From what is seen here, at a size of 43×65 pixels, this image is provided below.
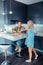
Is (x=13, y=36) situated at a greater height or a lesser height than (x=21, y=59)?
greater

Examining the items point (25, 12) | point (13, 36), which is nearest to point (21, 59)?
point (13, 36)

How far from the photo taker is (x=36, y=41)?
442 cm

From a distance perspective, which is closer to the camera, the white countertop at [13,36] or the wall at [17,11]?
the white countertop at [13,36]

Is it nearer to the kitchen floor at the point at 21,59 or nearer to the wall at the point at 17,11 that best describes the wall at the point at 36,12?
the wall at the point at 17,11

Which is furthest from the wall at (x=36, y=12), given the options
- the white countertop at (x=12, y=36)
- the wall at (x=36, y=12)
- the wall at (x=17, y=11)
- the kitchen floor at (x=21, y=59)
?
the kitchen floor at (x=21, y=59)

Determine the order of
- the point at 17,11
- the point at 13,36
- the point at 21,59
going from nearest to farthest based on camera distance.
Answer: the point at 13,36 → the point at 21,59 → the point at 17,11

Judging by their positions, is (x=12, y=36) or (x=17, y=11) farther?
(x=17, y=11)

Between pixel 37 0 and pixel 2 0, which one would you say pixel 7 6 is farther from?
pixel 37 0


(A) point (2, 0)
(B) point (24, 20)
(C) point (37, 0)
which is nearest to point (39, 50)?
(B) point (24, 20)

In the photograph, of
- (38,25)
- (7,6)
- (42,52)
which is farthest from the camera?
(42,52)

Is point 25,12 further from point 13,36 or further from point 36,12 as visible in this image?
point 13,36

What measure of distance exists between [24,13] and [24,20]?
0.22 meters

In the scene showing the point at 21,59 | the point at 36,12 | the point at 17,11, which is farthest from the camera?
the point at 36,12

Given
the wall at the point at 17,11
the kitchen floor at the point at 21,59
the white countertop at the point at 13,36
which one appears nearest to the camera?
the white countertop at the point at 13,36
